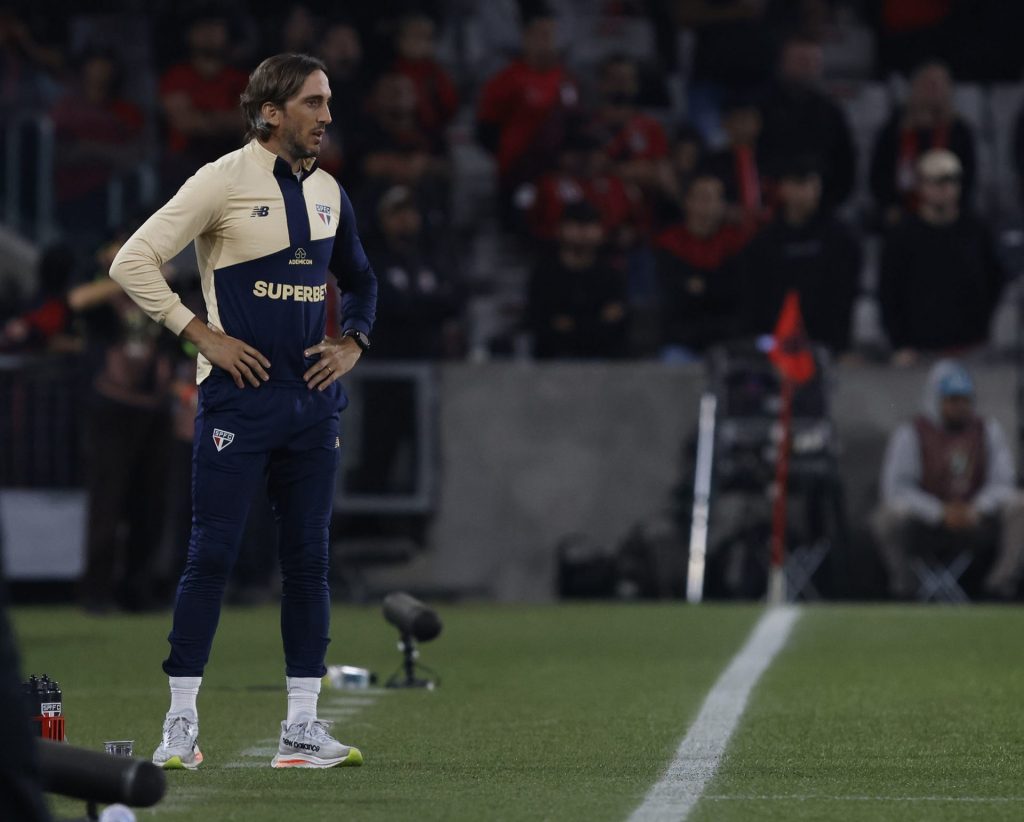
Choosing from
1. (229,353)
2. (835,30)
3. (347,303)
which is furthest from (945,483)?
(229,353)

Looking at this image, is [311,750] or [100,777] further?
[311,750]

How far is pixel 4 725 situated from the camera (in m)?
4.45

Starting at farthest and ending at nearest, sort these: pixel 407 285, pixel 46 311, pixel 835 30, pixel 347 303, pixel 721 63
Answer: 1. pixel 835 30
2. pixel 721 63
3. pixel 46 311
4. pixel 407 285
5. pixel 347 303

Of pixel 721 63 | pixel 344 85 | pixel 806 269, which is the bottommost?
pixel 806 269

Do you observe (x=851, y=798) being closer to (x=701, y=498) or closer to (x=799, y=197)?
(x=701, y=498)

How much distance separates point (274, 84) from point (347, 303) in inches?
32.4

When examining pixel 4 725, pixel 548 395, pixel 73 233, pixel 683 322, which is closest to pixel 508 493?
pixel 548 395

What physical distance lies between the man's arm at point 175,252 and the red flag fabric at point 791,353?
866 cm

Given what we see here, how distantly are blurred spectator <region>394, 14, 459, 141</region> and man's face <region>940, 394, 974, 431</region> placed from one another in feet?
15.9

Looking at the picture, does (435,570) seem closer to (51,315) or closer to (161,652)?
(51,315)

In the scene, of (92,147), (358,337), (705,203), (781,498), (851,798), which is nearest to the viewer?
(851,798)

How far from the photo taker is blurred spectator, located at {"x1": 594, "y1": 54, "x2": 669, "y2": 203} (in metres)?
17.1

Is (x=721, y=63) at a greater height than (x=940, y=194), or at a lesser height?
greater

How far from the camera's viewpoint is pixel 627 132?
17.4 metres
